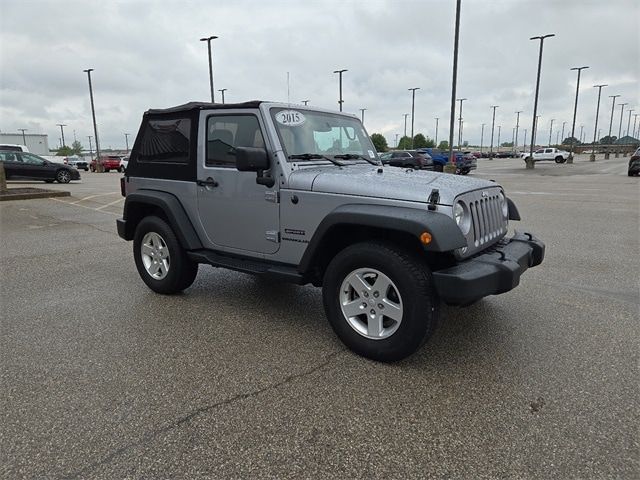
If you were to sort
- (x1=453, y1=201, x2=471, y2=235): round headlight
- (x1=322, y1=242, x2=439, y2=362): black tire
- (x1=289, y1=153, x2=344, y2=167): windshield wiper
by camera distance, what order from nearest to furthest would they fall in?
(x1=322, y1=242, x2=439, y2=362): black tire < (x1=453, y1=201, x2=471, y2=235): round headlight < (x1=289, y1=153, x2=344, y2=167): windshield wiper

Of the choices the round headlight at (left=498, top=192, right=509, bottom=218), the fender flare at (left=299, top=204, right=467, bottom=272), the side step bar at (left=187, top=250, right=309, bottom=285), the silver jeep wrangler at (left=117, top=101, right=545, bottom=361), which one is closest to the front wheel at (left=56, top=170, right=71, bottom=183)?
the silver jeep wrangler at (left=117, top=101, right=545, bottom=361)

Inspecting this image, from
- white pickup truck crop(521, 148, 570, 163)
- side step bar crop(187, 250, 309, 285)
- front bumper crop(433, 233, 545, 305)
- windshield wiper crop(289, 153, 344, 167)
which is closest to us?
front bumper crop(433, 233, 545, 305)

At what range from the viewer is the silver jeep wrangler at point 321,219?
3.06 metres

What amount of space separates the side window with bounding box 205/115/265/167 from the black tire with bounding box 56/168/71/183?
20.6 metres

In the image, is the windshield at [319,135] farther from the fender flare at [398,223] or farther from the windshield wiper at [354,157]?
the fender flare at [398,223]

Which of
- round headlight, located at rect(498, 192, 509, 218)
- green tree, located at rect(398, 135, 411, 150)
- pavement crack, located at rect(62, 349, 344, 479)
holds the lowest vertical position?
pavement crack, located at rect(62, 349, 344, 479)

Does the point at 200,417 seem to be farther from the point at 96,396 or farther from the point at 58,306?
the point at 58,306

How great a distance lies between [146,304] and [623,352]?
4.18 meters

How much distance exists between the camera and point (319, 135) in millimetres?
4223

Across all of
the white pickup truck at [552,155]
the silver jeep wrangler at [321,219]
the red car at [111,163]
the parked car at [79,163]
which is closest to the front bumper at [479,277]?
the silver jeep wrangler at [321,219]

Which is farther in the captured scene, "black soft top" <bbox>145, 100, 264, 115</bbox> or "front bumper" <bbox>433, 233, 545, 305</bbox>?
"black soft top" <bbox>145, 100, 264, 115</bbox>

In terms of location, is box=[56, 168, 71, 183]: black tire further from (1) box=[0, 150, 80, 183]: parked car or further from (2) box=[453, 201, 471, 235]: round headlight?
(2) box=[453, 201, 471, 235]: round headlight

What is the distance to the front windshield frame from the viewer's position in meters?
3.90

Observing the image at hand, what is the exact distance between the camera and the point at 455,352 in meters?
3.47
